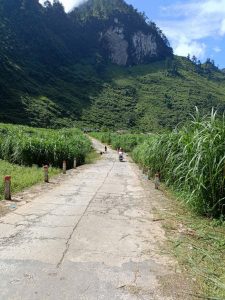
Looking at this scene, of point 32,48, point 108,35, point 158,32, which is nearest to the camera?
point 32,48

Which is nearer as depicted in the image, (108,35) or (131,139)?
(131,139)

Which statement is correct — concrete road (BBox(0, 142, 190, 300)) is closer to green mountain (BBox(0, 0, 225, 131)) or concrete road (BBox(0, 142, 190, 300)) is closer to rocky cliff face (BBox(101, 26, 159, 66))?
green mountain (BBox(0, 0, 225, 131))

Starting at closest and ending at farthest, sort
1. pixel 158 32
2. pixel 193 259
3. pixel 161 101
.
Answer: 1. pixel 193 259
2. pixel 161 101
3. pixel 158 32

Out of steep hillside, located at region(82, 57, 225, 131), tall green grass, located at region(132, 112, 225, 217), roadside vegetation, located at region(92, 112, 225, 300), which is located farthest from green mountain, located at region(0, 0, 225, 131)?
tall green grass, located at region(132, 112, 225, 217)

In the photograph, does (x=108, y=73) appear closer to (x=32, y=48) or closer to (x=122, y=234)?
(x=32, y=48)

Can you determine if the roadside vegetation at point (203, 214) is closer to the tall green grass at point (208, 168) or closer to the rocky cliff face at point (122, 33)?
the tall green grass at point (208, 168)

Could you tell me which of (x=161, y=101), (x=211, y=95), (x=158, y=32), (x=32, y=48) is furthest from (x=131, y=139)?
(x=158, y=32)

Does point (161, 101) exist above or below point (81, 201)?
above

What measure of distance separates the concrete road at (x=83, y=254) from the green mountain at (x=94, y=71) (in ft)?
202

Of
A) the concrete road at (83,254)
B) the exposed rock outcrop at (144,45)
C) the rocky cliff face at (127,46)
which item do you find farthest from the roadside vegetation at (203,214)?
the exposed rock outcrop at (144,45)

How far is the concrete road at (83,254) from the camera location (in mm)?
4805

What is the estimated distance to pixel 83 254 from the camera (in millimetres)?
6113

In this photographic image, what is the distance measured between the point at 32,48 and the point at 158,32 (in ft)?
261

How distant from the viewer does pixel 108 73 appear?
6117 inches
